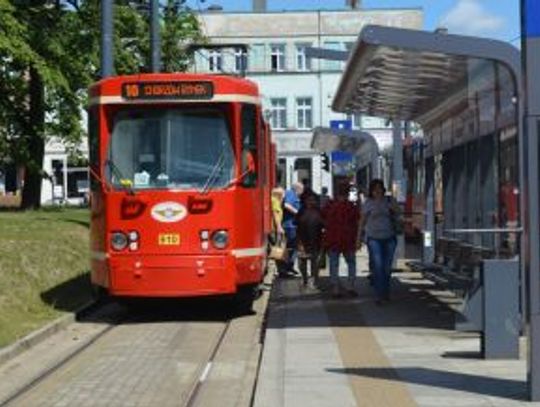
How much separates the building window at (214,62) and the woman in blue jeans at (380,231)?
6509 cm

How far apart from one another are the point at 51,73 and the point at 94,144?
1534 cm

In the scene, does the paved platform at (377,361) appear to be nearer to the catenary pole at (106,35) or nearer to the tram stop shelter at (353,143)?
the catenary pole at (106,35)

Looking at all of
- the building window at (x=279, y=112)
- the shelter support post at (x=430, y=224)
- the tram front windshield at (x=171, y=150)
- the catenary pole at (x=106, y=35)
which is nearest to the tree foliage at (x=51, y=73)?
the catenary pole at (x=106, y=35)

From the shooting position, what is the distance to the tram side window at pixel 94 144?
16.3m

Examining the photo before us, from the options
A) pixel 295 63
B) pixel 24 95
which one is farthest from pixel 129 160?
pixel 295 63

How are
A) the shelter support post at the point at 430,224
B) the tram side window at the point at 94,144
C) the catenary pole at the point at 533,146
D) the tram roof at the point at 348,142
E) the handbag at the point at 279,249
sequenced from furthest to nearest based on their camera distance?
the tram roof at the point at 348,142 → the handbag at the point at 279,249 → the shelter support post at the point at 430,224 → the tram side window at the point at 94,144 → the catenary pole at the point at 533,146

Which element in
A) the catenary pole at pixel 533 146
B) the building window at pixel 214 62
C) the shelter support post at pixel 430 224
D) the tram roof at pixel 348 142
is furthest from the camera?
the building window at pixel 214 62

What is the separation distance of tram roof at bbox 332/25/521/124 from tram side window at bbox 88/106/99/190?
3444 mm

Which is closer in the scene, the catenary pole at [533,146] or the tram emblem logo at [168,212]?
the catenary pole at [533,146]

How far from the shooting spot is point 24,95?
3656 centimetres

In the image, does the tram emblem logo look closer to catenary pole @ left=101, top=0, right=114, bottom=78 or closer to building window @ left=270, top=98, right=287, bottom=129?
catenary pole @ left=101, top=0, right=114, bottom=78

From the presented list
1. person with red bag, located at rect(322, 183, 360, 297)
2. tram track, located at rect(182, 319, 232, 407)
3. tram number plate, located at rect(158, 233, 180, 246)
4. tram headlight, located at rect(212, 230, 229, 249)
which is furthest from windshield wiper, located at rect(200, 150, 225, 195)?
person with red bag, located at rect(322, 183, 360, 297)

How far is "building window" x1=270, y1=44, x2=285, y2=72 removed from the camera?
286 ft

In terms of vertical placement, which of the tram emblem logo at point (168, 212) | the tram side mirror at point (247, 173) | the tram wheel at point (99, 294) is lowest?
the tram wheel at point (99, 294)
